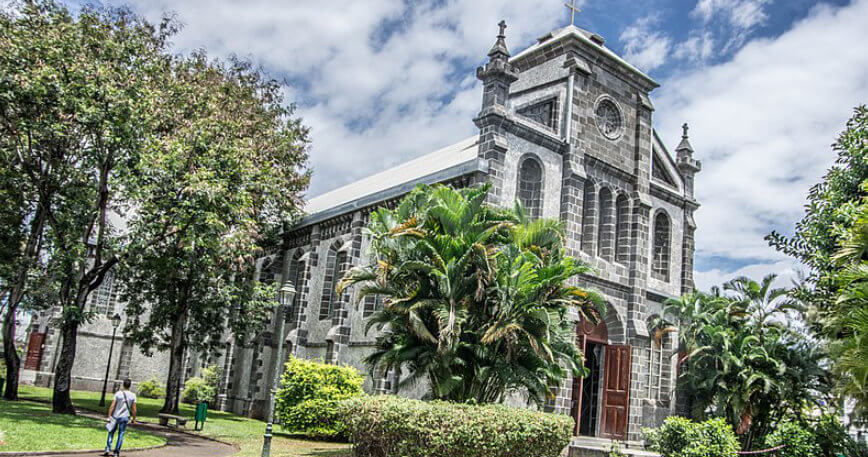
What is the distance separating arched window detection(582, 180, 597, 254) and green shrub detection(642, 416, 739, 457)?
702cm

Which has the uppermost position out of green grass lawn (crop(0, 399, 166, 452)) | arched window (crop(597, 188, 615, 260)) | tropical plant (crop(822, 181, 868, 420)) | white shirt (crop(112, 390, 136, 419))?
arched window (crop(597, 188, 615, 260))

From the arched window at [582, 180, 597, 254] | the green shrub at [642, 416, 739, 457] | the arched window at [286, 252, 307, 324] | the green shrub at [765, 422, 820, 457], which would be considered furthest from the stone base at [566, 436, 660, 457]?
the arched window at [286, 252, 307, 324]

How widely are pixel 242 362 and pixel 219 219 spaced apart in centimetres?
1358

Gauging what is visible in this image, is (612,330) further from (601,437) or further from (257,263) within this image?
(257,263)

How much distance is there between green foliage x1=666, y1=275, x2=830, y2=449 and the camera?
69.2ft

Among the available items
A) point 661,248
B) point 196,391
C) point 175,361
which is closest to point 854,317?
point 661,248

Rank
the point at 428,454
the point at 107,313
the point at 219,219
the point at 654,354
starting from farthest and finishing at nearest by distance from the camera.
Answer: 1. the point at 107,313
2. the point at 654,354
3. the point at 219,219
4. the point at 428,454

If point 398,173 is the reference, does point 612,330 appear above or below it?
below

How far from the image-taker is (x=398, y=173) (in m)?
28.9

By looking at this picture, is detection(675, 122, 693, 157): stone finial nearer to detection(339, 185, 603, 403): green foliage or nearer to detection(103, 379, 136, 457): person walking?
detection(339, 185, 603, 403): green foliage

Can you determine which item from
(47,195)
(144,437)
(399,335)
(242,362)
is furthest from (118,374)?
(399,335)

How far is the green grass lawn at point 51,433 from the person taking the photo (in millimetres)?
13422

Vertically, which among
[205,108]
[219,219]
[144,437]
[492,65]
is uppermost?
[492,65]

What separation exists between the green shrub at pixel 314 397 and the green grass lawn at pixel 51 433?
12.3 ft
